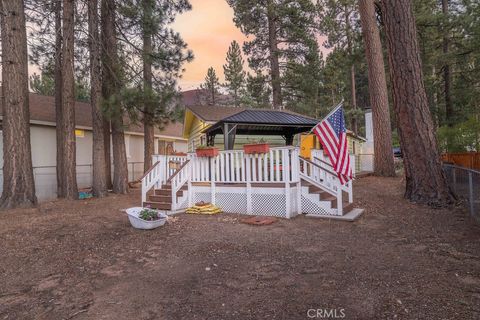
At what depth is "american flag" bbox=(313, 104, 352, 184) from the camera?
241 inches

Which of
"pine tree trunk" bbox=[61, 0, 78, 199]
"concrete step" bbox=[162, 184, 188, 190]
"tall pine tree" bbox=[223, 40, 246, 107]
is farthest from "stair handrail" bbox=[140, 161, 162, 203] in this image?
"tall pine tree" bbox=[223, 40, 246, 107]

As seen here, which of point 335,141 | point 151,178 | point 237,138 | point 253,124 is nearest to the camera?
point 335,141

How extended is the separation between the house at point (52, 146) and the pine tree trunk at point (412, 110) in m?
7.76

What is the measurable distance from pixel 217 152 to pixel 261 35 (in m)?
17.0

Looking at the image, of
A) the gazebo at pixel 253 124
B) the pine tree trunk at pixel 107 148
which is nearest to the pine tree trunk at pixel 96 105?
the pine tree trunk at pixel 107 148

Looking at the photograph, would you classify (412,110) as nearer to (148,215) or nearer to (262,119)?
(262,119)

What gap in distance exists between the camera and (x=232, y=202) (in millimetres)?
7676

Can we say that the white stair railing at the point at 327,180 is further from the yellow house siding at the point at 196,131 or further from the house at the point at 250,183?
the yellow house siding at the point at 196,131

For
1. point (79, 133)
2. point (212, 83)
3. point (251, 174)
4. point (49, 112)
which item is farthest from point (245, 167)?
point (212, 83)

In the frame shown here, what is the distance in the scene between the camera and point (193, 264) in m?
4.23

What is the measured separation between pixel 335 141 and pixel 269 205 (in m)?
2.12

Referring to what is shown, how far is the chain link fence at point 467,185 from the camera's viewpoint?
5.80 metres

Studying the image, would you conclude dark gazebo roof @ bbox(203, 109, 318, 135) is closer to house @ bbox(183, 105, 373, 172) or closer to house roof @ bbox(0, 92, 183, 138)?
house @ bbox(183, 105, 373, 172)

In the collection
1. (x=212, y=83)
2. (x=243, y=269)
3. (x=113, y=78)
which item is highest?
(x=212, y=83)
